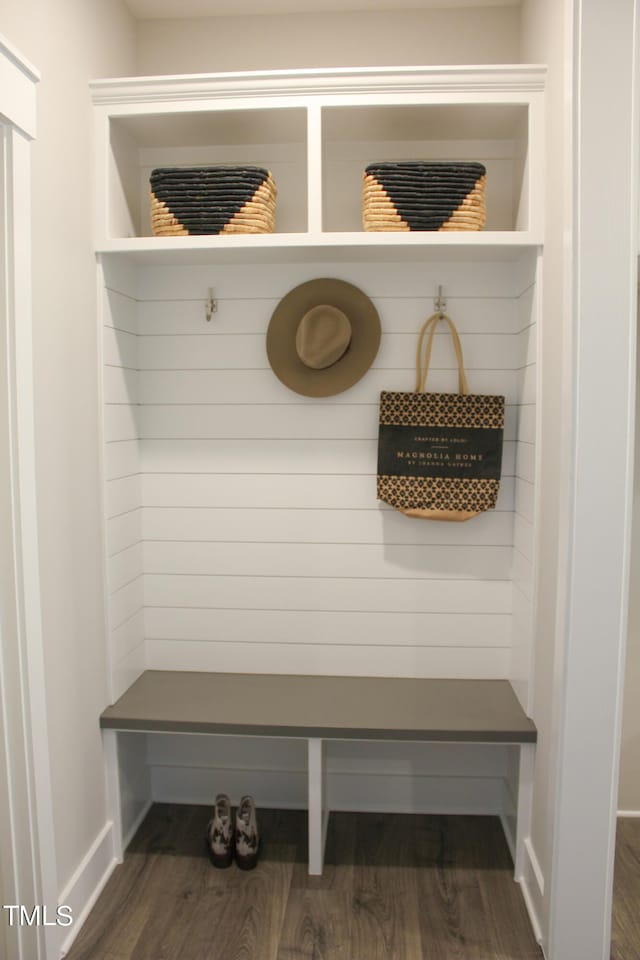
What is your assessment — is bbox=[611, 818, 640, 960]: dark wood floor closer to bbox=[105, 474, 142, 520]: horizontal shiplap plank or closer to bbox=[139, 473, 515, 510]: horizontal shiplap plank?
bbox=[139, 473, 515, 510]: horizontal shiplap plank

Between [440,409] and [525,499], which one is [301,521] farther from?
[525,499]

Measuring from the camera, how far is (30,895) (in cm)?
179

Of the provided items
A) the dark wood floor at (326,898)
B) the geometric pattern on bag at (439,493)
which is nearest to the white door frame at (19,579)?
the dark wood floor at (326,898)

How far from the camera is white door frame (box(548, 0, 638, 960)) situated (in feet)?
5.55

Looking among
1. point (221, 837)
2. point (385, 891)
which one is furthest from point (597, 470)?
point (221, 837)

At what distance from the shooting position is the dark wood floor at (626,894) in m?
1.99

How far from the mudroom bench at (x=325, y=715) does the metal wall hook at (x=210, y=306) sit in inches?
48.9

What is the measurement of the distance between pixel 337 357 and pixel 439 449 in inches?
17.5

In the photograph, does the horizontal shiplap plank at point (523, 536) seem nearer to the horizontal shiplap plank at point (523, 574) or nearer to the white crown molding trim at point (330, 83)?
the horizontal shiplap plank at point (523, 574)

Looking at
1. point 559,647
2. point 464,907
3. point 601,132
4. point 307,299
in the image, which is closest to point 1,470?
point 307,299

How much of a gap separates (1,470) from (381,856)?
1701 mm

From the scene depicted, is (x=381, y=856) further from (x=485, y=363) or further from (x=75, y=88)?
(x=75, y=88)

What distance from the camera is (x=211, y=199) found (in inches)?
84.9

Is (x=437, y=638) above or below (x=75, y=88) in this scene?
below
